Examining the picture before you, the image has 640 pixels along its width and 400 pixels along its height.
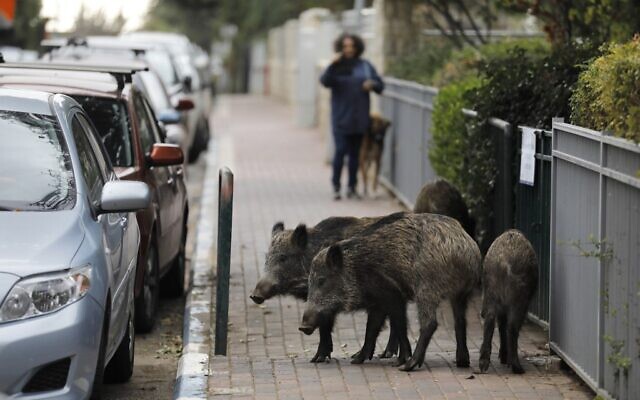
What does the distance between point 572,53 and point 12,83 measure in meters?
4.00

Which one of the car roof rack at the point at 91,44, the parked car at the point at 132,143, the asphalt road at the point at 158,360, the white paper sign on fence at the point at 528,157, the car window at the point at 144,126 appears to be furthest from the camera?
the car roof rack at the point at 91,44

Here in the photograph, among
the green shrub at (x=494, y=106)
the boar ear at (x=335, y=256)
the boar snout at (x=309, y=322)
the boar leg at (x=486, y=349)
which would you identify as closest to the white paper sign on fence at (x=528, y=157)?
the green shrub at (x=494, y=106)

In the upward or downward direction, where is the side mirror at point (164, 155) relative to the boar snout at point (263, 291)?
upward

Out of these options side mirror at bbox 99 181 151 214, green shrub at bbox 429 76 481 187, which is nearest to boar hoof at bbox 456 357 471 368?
side mirror at bbox 99 181 151 214

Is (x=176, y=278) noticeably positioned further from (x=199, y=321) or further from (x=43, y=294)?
(x=43, y=294)

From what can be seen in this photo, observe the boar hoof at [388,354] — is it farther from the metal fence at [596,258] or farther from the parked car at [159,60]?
the parked car at [159,60]

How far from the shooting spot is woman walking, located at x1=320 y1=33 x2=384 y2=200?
58.9 ft

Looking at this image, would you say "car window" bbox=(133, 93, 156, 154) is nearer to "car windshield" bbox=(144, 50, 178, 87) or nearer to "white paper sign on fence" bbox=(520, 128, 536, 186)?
"white paper sign on fence" bbox=(520, 128, 536, 186)

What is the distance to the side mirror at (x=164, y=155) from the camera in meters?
10.5

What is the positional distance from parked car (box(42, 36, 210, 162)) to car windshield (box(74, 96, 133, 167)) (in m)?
4.86

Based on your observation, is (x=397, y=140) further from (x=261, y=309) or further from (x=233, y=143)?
(x=233, y=143)

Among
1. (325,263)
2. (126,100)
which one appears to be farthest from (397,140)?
(325,263)

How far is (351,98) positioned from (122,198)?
10470 mm

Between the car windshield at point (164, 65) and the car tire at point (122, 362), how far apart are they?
47.5ft
